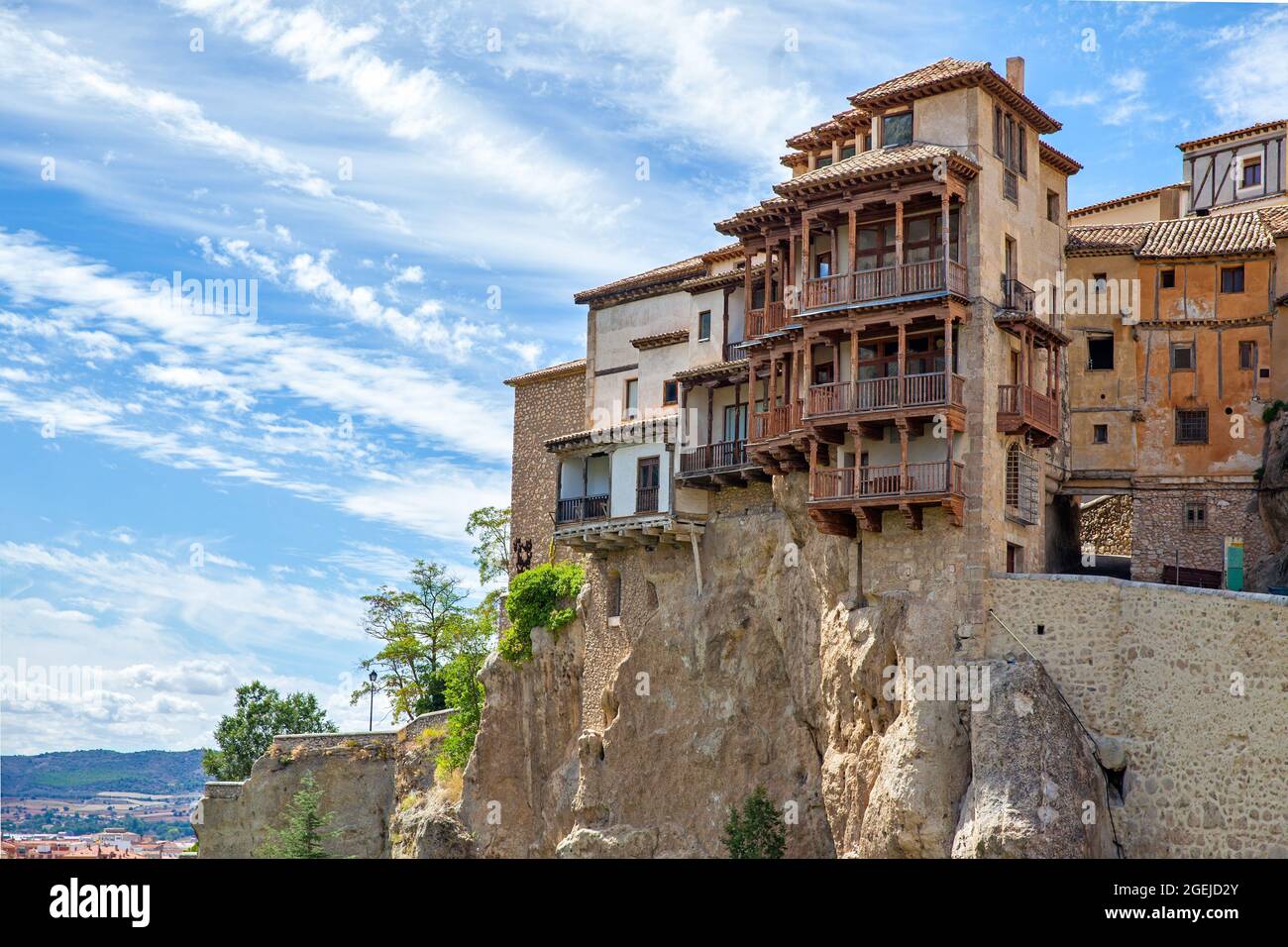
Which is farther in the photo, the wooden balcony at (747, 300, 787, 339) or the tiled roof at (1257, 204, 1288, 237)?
the tiled roof at (1257, 204, 1288, 237)

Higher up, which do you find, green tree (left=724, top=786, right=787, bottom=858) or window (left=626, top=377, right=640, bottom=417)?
window (left=626, top=377, right=640, bottom=417)

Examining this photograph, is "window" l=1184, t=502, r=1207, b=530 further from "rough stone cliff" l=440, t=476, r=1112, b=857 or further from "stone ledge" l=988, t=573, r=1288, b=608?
"rough stone cliff" l=440, t=476, r=1112, b=857

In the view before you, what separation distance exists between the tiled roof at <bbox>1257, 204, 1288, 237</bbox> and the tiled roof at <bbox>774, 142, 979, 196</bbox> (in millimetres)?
11984

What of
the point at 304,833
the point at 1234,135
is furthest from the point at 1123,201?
the point at 304,833

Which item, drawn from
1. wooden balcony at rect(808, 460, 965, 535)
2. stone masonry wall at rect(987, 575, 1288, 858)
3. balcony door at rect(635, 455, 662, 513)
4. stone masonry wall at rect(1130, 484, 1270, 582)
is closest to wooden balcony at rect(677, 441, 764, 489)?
balcony door at rect(635, 455, 662, 513)

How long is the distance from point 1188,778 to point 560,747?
23.7 m

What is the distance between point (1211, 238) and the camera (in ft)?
174

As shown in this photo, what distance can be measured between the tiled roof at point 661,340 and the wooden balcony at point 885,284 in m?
11.0

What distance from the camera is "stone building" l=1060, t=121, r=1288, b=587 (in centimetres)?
5028

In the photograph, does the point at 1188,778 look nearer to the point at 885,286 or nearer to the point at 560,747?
the point at 885,286

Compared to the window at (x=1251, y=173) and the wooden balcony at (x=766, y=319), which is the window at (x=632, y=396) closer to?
the wooden balcony at (x=766, y=319)

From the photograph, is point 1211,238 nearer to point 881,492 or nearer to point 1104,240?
point 1104,240
